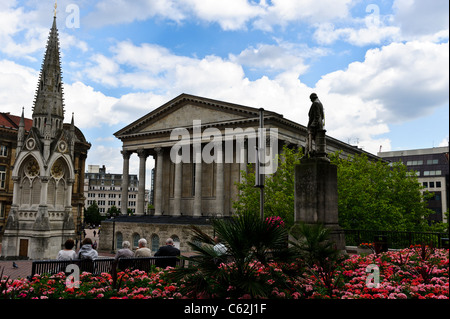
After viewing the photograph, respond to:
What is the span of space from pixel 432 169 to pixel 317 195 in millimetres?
98545

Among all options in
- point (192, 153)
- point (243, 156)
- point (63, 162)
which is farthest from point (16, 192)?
point (192, 153)

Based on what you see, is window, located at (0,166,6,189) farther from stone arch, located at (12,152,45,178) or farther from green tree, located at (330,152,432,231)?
green tree, located at (330,152,432,231)

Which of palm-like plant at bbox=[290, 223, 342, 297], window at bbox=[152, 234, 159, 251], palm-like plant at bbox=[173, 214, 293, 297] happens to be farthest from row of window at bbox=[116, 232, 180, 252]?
palm-like plant at bbox=[173, 214, 293, 297]

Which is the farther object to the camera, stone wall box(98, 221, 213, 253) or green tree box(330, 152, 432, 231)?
stone wall box(98, 221, 213, 253)

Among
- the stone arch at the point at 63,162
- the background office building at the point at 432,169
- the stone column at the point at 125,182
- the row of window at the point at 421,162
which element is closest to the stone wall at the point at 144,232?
the stone column at the point at 125,182

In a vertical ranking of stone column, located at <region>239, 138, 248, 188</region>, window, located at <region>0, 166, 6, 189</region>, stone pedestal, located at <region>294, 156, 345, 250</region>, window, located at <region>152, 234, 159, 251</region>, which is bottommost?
window, located at <region>152, 234, 159, 251</region>

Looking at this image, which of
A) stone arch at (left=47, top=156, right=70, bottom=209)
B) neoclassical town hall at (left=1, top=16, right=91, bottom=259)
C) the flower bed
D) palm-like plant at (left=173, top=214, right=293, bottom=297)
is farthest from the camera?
stone arch at (left=47, top=156, right=70, bottom=209)

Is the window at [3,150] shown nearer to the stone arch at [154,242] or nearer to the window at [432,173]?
the stone arch at [154,242]

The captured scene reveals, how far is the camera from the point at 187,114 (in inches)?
2202

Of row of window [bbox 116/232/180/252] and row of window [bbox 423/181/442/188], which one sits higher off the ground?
row of window [bbox 423/181/442/188]

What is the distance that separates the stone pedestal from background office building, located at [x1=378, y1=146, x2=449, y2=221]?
3251 inches

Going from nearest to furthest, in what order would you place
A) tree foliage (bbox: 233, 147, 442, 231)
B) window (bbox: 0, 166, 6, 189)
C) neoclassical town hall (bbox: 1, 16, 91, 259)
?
tree foliage (bbox: 233, 147, 442, 231), neoclassical town hall (bbox: 1, 16, 91, 259), window (bbox: 0, 166, 6, 189)

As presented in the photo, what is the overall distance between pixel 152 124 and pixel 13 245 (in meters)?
30.0

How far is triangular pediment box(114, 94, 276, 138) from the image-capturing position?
50.8m
